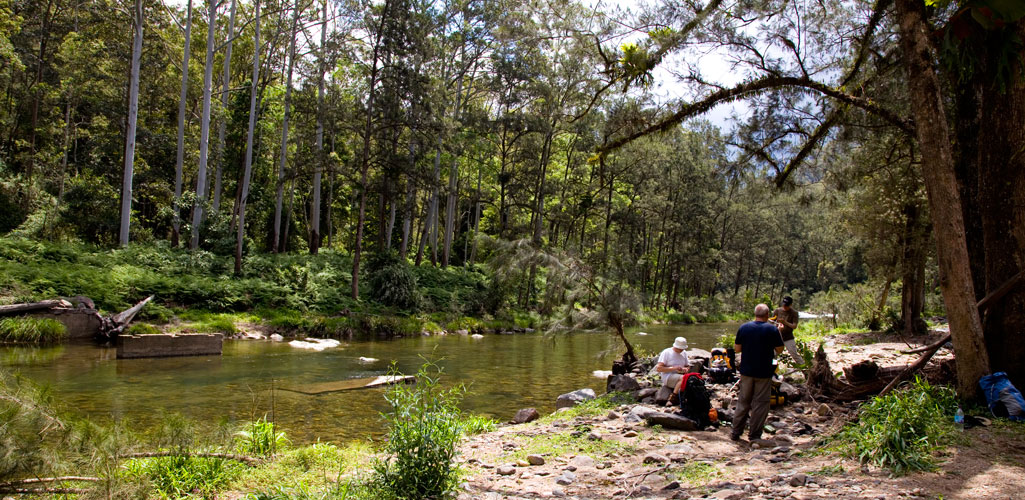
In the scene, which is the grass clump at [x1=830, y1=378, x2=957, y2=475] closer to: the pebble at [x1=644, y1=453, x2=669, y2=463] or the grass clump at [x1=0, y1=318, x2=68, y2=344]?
the pebble at [x1=644, y1=453, x2=669, y2=463]

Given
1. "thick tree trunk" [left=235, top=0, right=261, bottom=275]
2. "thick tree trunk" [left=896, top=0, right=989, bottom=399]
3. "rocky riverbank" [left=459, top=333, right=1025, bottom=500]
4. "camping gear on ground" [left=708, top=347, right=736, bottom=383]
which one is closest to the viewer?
"rocky riverbank" [left=459, top=333, right=1025, bottom=500]

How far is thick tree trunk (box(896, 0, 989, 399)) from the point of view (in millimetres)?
6441

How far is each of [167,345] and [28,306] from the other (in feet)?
13.1

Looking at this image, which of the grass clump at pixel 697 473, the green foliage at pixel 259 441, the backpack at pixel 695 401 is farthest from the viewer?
the backpack at pixel 695 401

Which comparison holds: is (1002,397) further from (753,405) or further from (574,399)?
(574,399)

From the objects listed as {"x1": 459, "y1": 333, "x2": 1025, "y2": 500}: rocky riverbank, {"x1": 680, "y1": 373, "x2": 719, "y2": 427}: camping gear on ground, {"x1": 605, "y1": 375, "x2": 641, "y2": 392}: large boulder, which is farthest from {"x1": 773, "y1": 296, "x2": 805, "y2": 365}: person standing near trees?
{"x1": 680, "y1": 373, "x2": 719, "y2": 427}: camping gear on ground

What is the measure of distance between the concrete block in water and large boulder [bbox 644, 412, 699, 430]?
39.6 ft

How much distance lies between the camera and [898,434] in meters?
5.11

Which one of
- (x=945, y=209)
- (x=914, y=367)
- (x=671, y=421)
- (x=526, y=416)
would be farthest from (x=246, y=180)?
(x=945, y=209)

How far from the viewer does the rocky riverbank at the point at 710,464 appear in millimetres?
4539

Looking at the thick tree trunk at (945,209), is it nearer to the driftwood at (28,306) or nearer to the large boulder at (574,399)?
the large boulder at (574,399)

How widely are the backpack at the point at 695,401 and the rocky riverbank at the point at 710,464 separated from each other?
0.22 meters

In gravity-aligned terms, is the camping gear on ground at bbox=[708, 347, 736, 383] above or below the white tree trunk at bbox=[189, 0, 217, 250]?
below

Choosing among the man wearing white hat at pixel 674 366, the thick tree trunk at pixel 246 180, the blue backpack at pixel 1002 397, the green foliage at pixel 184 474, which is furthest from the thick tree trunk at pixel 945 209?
the thick tree trunk at pixel 246 180
